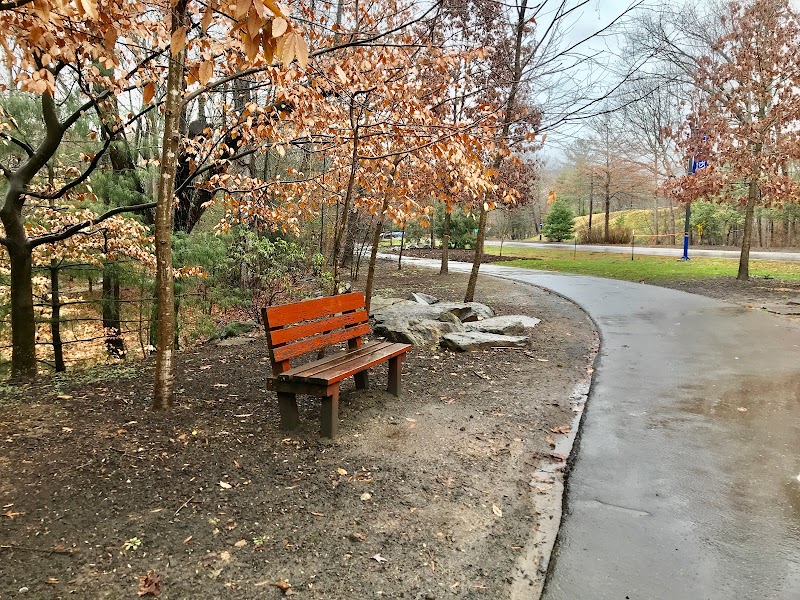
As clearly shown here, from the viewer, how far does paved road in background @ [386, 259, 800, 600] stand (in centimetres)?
266

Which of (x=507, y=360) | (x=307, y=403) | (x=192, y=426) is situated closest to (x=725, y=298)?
(x=507, y=360)

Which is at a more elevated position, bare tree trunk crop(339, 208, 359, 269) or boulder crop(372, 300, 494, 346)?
bare tree trunk crop(339, 208, 359, 269)

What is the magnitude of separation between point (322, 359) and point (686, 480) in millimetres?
2824

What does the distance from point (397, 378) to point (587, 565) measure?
277 cm

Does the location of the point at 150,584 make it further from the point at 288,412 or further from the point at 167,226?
the point at 167,226

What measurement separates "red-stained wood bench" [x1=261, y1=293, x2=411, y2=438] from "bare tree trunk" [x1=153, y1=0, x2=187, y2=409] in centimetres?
90

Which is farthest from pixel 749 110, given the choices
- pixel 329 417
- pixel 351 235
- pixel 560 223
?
pixel 560 223

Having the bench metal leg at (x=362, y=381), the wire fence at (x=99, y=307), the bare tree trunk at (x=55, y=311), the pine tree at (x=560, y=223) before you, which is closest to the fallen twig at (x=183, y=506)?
the bench metal leg at (x=362, y=381)

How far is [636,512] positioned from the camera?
328cm

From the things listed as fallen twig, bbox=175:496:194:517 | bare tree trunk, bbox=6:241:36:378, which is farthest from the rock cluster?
fallen twig, bbox=175:496:194:517

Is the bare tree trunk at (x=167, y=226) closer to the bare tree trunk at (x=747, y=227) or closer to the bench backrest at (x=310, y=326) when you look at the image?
the bench backrest at (x=310, y=326)

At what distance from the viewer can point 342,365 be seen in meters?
4.41

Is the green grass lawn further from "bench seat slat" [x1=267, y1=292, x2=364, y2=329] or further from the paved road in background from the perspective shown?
"bench seat slat" [x1=267, y1=292, x2=364, y2=329]

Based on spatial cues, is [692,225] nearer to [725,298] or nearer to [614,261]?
[614,261]
